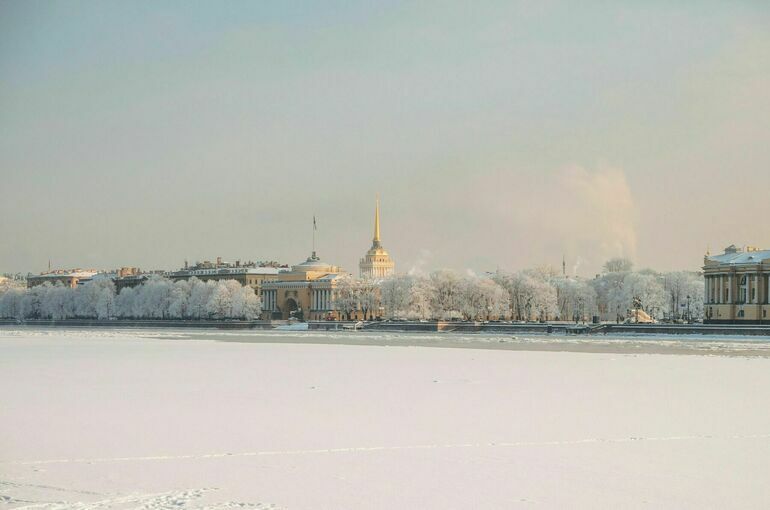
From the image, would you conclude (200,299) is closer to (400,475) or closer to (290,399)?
(290,399)

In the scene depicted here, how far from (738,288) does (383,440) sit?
3213 inches

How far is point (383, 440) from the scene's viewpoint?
59.1 feet

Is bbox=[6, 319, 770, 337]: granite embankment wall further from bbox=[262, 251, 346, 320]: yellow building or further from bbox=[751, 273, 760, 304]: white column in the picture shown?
bbox=[262, 251, 346, 320]: yellow building

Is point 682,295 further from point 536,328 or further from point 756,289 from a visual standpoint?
point 536,328

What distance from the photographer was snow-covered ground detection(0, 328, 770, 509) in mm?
13938

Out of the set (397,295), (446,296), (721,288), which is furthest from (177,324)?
(721,288)

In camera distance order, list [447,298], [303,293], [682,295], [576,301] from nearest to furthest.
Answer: [447,298] → [682,295] → [576,301] → [303,293]

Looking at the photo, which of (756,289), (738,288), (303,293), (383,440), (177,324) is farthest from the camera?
(303,293)

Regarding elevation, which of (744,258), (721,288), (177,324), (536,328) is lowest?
(177,324)

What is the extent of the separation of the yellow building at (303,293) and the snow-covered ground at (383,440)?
11442 cm

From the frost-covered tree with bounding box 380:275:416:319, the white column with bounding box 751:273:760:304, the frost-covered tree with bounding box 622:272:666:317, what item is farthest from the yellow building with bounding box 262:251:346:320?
the white column with bounding box 751:273:760:304

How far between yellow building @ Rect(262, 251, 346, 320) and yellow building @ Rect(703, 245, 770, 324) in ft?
187

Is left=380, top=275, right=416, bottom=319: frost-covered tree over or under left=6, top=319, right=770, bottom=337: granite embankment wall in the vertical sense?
over

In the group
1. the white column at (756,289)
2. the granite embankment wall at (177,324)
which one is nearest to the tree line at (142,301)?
the granite embankment wall at (177,324)
